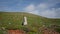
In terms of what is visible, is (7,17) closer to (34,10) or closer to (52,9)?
(34,10)

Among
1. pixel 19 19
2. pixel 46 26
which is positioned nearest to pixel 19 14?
pixel 19 19

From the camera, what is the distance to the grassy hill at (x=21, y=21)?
2865 mm

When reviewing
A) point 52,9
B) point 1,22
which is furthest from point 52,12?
point 1,22

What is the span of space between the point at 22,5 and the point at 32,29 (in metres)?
0.48

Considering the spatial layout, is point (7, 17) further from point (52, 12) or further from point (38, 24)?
point (52, 12)

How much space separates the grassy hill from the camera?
2865 millimetres

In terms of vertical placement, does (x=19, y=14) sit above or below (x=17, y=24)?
above

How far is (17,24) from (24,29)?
0.51 ft

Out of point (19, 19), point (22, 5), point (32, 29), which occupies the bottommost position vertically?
point (32, 29)

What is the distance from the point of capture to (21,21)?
2.90 meters

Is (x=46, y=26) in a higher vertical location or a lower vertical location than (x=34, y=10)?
lower

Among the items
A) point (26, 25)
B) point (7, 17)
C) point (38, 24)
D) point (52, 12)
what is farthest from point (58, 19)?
point (7, 17)

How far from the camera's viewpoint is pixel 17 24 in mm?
2877

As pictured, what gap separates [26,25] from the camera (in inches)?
115
